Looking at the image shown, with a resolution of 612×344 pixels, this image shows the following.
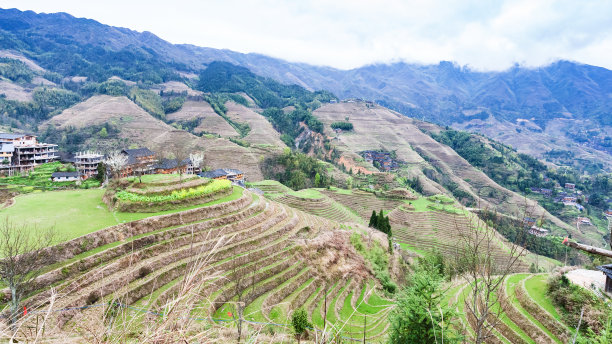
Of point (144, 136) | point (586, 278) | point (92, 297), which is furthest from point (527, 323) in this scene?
point (144, 136)

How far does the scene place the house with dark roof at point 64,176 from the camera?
33625 millimetres

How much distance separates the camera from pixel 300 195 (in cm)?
4928

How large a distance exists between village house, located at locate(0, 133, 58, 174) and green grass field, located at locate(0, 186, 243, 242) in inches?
922

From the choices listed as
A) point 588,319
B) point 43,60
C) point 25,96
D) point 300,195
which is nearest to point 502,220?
point 300,195

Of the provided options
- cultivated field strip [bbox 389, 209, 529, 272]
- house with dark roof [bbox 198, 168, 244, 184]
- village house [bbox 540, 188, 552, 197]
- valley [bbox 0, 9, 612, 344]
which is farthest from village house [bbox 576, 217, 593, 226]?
house with dark roof [bbox 198, 168, 244, 184]

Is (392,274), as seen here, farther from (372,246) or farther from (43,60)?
(43,60)

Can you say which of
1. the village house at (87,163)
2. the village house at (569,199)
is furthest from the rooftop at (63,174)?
the village house at (569,199)

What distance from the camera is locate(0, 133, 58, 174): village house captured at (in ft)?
121

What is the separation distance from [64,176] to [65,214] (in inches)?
841

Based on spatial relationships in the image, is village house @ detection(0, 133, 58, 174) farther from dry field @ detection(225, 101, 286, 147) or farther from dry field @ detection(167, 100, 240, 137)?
dry field @ detection(225, 101, 286, 147)

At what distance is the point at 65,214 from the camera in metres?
18.0

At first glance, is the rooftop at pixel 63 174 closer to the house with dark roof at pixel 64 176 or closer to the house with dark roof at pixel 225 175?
the house with dark roof at pixel 64 176

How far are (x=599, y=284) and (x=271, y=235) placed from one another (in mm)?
20174

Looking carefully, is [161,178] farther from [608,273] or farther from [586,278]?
[586,278]
